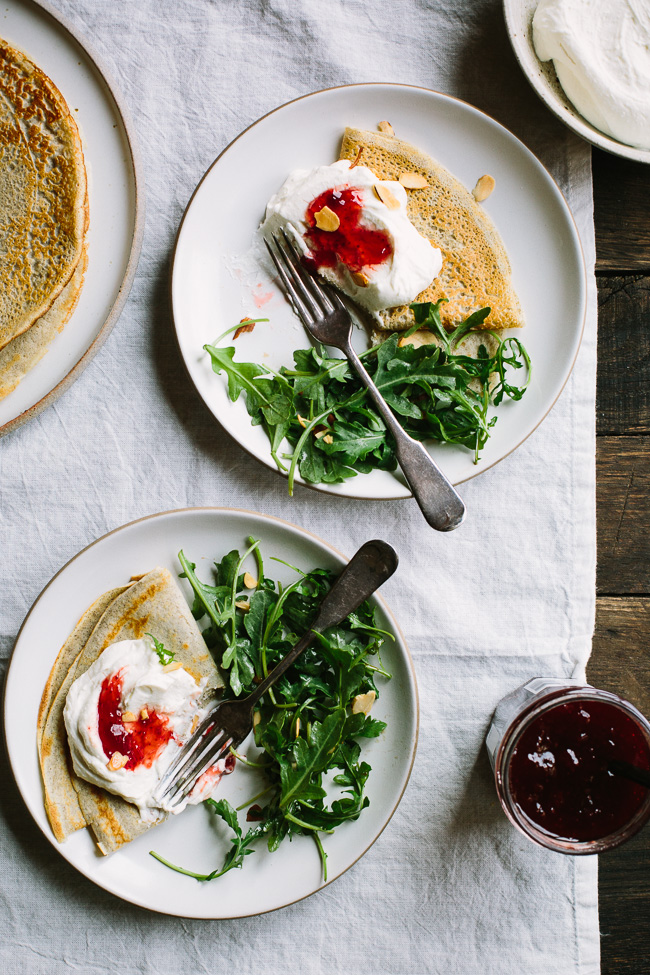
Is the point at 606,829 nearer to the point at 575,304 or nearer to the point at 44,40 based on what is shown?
the point at 575,304

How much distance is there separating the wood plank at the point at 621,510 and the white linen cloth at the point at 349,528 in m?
0.05

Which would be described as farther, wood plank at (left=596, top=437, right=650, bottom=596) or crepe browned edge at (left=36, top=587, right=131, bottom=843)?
wood plank at (left=596, top=437, right=650, bottom=596)

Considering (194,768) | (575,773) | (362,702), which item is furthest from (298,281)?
(575,773)

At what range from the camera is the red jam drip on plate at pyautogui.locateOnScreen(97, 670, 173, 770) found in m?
1.37

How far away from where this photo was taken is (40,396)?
146cm

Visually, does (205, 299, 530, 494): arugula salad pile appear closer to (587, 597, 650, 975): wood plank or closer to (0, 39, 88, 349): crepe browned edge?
(0, 39, 88, 349): crepe browned edge

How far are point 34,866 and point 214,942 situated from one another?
1.39 ft

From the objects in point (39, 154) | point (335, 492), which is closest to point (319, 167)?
point (39, 154)

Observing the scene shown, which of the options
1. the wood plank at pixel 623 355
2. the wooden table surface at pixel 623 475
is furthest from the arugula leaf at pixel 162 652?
the wood plank at pixel 623 355

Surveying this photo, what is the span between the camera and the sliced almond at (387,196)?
57.1 inches

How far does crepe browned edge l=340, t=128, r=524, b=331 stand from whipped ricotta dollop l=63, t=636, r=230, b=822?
0.86m

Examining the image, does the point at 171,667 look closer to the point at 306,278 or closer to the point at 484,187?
the point at 306,278

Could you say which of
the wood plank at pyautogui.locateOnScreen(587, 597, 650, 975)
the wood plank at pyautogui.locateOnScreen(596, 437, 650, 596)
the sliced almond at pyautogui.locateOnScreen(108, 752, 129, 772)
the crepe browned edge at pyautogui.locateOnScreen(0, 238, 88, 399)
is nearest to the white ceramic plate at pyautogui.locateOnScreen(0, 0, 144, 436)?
the crepe browned edge at pyautogui.locateOnScreen(0, 238, 88, 399)

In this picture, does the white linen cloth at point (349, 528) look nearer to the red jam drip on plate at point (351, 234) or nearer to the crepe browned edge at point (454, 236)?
the crepe browned edge at point (454, 236)
